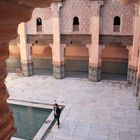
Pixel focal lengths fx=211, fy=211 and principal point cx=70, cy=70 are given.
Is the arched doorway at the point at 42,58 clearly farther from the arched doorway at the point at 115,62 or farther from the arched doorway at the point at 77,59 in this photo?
the arched doorway at the point at 115,62

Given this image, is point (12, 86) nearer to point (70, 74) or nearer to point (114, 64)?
point (70, 74)

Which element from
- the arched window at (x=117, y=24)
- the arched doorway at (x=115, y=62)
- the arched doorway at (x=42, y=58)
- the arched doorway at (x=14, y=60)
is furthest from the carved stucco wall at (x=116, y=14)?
the arched doorway at (x=14, y=60)

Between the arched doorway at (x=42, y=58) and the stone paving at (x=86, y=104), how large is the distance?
2045mm

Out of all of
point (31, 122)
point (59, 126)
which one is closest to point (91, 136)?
point (59, 126)

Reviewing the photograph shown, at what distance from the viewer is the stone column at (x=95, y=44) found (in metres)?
12.8

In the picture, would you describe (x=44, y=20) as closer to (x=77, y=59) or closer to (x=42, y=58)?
(x=42, y=58)

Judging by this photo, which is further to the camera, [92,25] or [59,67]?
[59,67]

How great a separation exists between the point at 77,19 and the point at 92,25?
1.21m

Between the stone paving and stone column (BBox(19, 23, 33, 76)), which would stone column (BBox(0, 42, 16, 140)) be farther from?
stone column (BBox(19, 23, 33, 76))

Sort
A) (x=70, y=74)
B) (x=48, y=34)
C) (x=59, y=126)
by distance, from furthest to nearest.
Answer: (x=70, y=74) < (x=48, y=34) < (x=59, y=126)

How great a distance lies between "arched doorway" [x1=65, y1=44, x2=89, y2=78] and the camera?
634 inches

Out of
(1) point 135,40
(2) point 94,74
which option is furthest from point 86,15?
(2) point 94,74

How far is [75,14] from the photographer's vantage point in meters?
13.4

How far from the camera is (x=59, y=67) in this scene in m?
14.3
